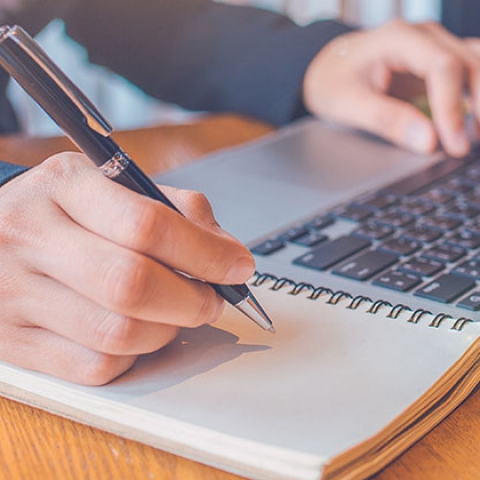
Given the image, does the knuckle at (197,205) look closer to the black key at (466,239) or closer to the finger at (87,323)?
the finger at (87,323)

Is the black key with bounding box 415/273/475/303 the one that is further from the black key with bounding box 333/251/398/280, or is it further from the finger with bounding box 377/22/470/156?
the finger with bounding box 377/22/470/156

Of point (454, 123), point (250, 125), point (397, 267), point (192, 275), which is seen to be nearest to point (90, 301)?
point (192, 275)

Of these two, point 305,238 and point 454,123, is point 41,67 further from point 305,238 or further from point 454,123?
point 454,123

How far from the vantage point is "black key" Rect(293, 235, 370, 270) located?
1.66 ft

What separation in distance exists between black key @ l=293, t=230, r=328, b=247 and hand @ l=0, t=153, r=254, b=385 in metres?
0.15

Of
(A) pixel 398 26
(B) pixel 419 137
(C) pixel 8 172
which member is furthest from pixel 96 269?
(A) pixel 398 26

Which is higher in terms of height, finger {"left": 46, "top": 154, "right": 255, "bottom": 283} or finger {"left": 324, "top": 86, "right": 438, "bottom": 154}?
finger {"left": 46, "top": 154, "right": 255, "bottom": 283}

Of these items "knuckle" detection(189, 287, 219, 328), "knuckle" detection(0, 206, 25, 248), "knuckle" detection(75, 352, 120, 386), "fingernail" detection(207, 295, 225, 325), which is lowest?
"fingernail" detection(207, 295, 225, 325)

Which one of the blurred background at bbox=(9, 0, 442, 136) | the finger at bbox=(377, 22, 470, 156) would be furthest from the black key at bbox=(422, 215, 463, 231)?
the blurred background at bbox=(9, 0, 442, 136)

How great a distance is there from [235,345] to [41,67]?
0.17 m

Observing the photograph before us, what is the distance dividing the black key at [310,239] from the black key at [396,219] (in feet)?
0.19

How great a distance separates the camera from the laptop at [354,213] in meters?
0.48

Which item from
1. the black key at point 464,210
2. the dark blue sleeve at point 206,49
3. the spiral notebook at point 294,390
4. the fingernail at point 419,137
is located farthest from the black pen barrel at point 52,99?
the dark blue sleeve at point 206,49

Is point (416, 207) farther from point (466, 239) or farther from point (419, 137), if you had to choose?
point (419, 137)
